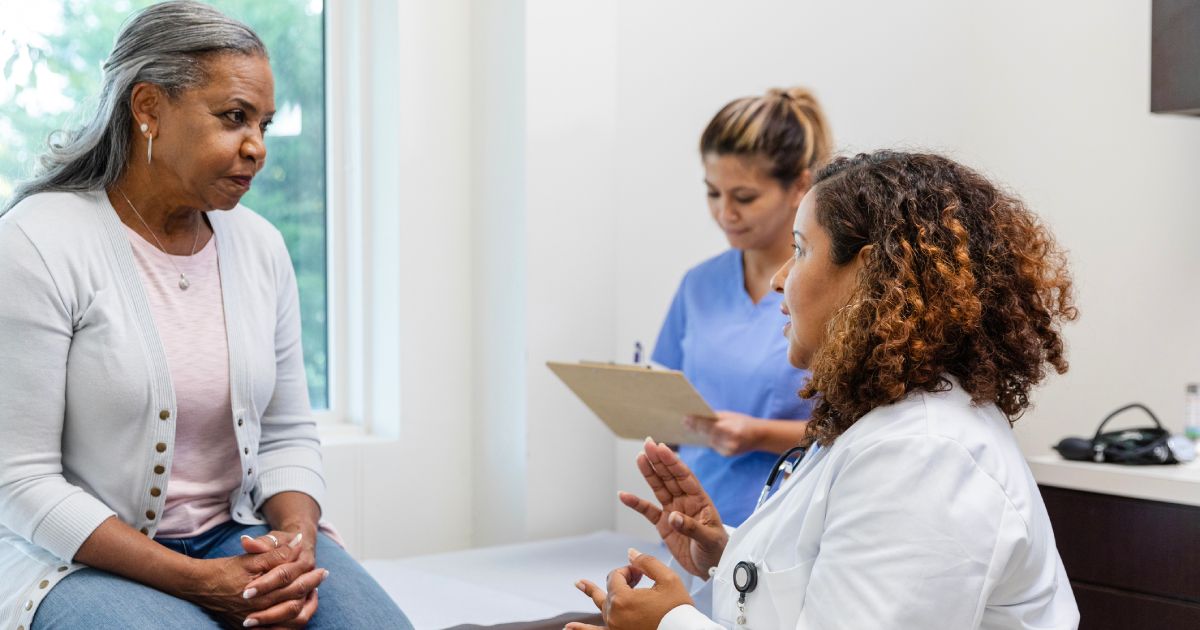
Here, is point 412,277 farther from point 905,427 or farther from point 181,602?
point 905,427

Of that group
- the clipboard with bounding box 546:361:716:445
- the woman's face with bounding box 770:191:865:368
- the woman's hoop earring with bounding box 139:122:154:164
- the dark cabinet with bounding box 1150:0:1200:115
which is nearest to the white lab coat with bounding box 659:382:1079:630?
the woman's face with bounding box 770:191:865:368

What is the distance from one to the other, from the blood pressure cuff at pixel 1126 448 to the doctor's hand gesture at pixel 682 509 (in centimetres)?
94

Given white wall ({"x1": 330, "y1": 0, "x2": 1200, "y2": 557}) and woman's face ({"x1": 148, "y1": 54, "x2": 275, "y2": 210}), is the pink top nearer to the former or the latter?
woman's face ({"x1": 148, "y1": 54, "x2": 275, "y2": 210})

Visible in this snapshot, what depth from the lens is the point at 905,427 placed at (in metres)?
1.13

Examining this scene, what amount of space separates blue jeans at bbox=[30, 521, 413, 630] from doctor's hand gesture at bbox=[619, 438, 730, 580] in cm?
41

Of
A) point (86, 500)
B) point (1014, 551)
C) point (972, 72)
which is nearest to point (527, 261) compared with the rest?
point (972, 72)

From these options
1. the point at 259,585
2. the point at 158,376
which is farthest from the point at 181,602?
the point at 158,376

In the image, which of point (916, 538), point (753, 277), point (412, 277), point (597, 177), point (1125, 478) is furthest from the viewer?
point (597, 177)

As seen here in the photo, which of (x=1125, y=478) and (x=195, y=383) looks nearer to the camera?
(x=195, y=383)

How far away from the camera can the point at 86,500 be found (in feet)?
4.94

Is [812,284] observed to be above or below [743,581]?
above

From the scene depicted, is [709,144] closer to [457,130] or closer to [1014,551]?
[457,130]

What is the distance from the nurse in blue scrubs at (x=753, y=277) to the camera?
2203 mm

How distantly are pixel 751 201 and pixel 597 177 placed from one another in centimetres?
72
